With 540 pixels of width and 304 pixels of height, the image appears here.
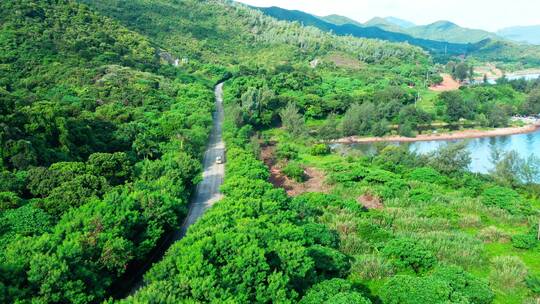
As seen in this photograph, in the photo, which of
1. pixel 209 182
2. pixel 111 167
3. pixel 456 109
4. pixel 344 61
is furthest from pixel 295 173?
pixel 344 61

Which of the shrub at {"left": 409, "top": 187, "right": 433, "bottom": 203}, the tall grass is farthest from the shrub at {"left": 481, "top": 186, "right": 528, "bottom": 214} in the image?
the tall grass

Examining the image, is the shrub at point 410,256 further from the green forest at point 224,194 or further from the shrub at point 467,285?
the shrub at point 467,285

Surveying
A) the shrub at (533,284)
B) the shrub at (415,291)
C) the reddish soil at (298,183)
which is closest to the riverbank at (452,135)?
the reddish soil at (298,183)

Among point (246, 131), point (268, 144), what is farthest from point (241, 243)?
point (268, 144)

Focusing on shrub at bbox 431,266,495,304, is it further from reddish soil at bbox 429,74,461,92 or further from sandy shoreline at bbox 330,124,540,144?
reddish soil at bbox 429,74,461,92

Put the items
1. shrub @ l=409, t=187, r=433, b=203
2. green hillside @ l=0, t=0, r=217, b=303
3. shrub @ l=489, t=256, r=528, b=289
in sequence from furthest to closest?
shrub @ l=409, t=187, r=433, b=203
shrub @ l=489, t=256, r=528, b=289
green hillside @ l=0, t=0, r=217, b=303

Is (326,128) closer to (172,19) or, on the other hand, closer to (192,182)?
(192,182)
